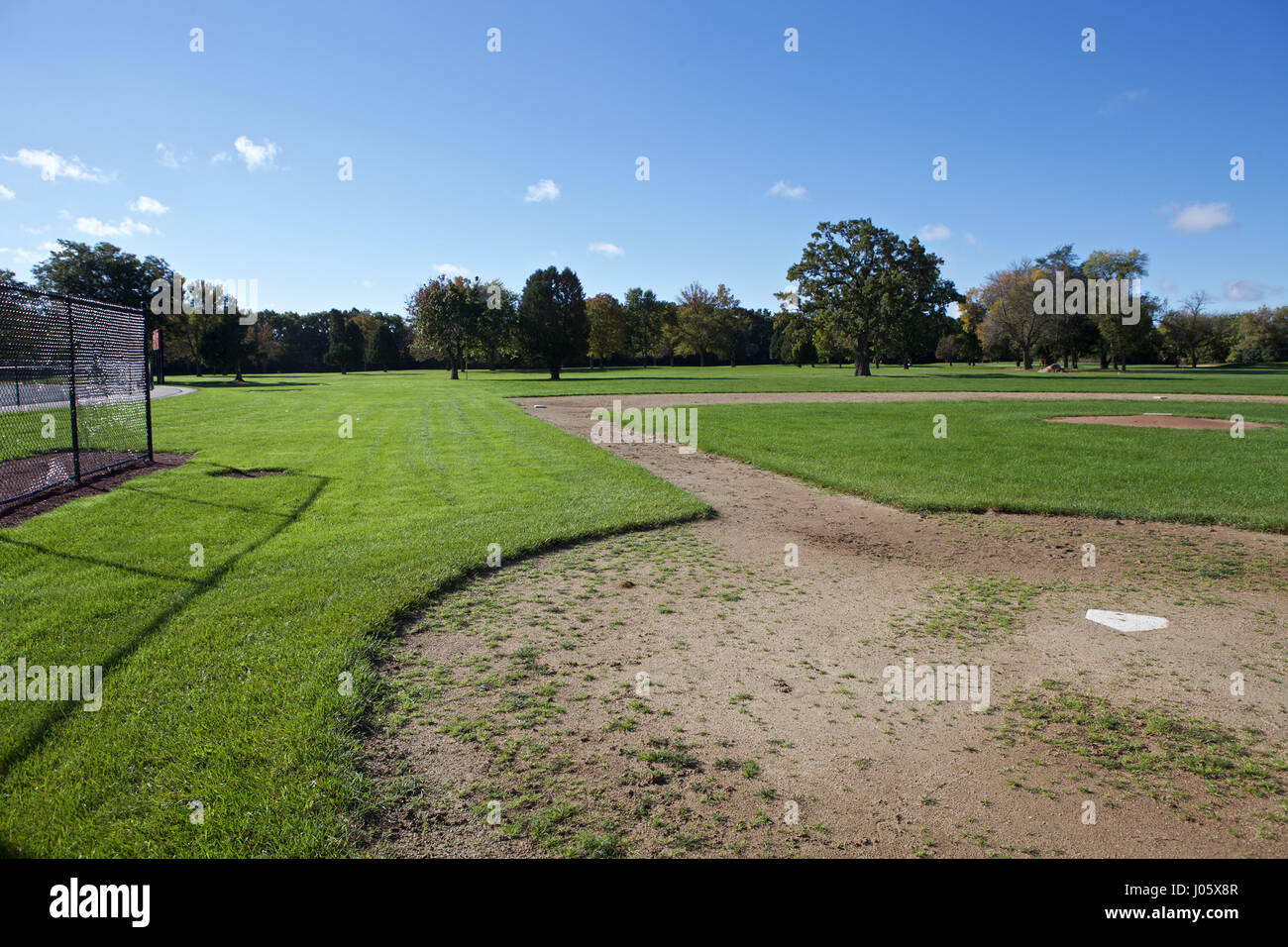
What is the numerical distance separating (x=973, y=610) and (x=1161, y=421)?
19.0m

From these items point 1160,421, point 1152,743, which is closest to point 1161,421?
point 1160,421

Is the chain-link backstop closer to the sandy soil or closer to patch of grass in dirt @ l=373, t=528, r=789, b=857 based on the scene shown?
patch of grass in dirt @ l=373, t=528, r=789, b=857

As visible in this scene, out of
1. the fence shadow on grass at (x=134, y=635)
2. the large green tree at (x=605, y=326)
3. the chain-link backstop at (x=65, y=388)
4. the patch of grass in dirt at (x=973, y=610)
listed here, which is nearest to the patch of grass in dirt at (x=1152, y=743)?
the patch of grass in dirt at (x=973, y=610)

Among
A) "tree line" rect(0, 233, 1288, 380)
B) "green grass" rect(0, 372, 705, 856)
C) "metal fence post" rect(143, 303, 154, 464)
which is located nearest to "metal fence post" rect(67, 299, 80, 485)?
"green grass" rect(0, 372, 705, 856)

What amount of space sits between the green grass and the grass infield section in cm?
Result: 372

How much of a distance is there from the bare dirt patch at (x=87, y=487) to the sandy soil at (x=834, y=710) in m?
6.24

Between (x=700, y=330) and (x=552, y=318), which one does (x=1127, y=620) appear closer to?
(x=552, y=318)

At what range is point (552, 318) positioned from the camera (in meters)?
56.1

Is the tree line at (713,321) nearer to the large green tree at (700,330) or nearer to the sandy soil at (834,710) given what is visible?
the large green tree at (700,330)

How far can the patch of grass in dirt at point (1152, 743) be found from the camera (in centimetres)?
340

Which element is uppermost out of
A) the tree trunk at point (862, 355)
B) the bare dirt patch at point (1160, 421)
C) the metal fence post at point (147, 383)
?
the tree trunk at point (862, 355)

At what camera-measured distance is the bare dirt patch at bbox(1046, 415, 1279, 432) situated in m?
19.0
